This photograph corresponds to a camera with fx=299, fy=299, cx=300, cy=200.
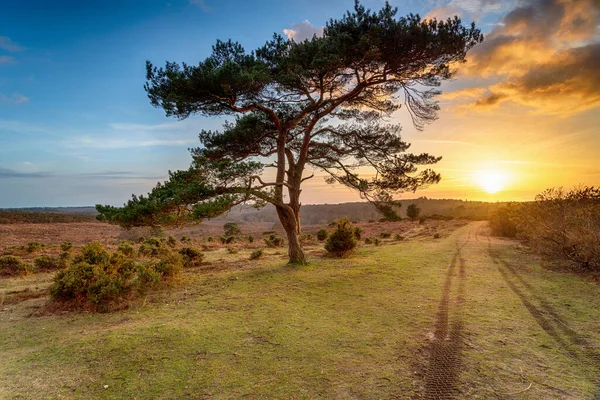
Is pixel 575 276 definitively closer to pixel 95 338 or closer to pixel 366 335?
pixel 366 335

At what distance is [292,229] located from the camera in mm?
11602

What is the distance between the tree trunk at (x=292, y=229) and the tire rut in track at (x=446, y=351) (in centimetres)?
564

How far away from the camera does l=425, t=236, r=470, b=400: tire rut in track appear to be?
361 centimetres

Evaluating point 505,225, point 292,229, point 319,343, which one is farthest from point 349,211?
point 319,343

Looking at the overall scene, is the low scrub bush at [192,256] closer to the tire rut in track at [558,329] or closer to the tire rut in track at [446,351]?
the tire rut in track at [446,351]

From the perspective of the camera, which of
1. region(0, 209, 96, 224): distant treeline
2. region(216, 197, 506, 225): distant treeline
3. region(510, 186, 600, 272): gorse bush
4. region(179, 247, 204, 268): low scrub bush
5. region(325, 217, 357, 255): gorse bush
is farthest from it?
region(216, 197, 506, 225): distant treeline

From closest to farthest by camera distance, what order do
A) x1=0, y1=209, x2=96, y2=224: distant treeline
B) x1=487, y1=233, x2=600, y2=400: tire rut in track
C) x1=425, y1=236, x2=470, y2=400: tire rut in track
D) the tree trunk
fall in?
x1=425, y1=236, x2=470, y2=400: tire rut in track → x1=487, y1=233, x2=600, y2=400: tire rut in track → the tree trunk → x1=0, y1=209, x2=96, y2=224: distant treeline

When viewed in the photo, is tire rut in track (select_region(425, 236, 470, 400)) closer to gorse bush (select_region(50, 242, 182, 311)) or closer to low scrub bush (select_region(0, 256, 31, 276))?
gorse bush (select_region(50, 242, 182, 311))

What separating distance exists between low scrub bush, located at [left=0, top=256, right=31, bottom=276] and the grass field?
300 centimetres

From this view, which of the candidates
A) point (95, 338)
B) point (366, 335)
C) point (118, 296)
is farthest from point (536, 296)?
point (118, 296)

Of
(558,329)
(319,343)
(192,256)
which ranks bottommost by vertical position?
(319,343)

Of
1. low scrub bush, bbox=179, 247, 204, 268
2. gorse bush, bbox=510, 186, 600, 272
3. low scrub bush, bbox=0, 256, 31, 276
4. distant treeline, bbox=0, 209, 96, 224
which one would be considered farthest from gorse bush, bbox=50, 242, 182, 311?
distant treeline, bbox=0, 209, 96, 224

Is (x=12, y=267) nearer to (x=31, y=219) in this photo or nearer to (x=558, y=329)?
(x=558, y=329)

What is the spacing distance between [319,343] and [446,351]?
1.93 meters
